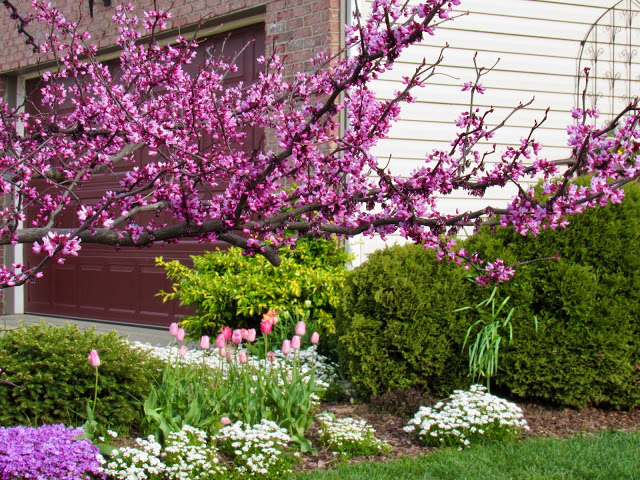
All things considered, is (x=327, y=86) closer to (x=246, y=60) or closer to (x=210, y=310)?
(x=210, y=310)

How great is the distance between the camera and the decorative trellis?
823 cm

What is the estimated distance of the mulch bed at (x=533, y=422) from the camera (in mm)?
4453

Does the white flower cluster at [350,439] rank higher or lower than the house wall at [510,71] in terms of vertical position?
lower

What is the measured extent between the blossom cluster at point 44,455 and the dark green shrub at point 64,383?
1.03 ft

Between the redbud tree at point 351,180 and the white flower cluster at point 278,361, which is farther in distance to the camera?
the white flower cluster at point 278,361

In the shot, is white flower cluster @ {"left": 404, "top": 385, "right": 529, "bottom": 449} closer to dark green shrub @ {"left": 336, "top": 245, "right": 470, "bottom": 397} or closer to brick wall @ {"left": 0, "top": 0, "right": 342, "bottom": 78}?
dark green shrub @ {"left": 336, "top": 245, "right": 470, "bottom": 397}

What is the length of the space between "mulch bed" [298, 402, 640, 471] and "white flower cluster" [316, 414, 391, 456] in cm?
6

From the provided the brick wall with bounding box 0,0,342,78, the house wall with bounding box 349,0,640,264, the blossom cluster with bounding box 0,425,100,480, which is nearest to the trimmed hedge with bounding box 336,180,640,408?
the house wall with bounding box 349,0,640,264

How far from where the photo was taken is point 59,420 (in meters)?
4.16

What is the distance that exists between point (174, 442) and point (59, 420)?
29.9 inches

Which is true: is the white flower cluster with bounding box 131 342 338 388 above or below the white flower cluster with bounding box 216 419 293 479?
above

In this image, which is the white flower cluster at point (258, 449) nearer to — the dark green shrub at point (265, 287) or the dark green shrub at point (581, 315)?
the dark green shrub at point (581, 315)

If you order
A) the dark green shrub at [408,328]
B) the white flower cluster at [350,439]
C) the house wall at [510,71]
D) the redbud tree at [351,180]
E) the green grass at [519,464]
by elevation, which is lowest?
the green grass at [519,464]

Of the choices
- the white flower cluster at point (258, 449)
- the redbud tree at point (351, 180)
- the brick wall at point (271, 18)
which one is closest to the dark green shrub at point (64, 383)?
the white flower cluster at point (258, 449)
